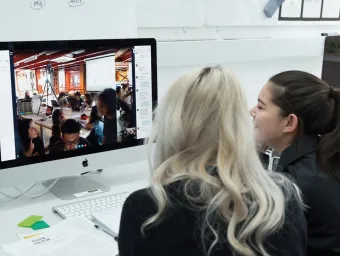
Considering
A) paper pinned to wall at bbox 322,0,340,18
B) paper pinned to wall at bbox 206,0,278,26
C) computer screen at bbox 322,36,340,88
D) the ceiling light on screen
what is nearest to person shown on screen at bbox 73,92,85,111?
the ceiling light on screen

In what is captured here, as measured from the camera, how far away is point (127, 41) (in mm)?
1489

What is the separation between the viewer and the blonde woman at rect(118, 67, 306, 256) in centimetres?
83

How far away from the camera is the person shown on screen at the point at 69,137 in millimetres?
1426

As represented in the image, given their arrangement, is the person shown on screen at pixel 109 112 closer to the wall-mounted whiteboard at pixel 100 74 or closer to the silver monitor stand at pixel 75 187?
the wall-mounted whiteboard at pixel 100 74

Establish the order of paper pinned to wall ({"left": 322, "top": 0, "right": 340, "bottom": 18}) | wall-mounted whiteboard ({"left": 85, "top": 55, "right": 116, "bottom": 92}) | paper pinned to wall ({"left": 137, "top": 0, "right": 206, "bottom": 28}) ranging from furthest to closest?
1. paper pinned to wall ({"left": 322, "top": 0, "right": 340, "bottom": 18})
2. paper pinned to wall ({"left": 137, "top": 0, "right": 206, "bottom": 28})
3. wall-mounted whiteboard ({"left": 85, "top": 55, "right": 116, "bottom": 92})

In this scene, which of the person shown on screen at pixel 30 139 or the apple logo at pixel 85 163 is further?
the apple logo at pixel 85 163

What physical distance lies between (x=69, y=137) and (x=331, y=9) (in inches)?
76.4

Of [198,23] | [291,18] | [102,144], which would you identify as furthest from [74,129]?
[291,18]

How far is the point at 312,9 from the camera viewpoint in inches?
103

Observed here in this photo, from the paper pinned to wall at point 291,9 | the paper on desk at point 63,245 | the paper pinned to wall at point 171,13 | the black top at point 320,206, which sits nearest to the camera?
the paper on desk at point 63,245

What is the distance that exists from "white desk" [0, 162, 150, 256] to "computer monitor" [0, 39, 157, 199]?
9cm

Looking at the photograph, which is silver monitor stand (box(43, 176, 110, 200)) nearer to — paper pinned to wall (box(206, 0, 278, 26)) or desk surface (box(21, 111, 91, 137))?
desk surface (box(21, 111, 91, 137))

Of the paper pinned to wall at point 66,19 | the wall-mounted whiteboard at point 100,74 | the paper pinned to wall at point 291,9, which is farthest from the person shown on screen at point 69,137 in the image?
the paper pinned to wall at point 291,9

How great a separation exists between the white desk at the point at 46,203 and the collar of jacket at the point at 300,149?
0.43 meters
